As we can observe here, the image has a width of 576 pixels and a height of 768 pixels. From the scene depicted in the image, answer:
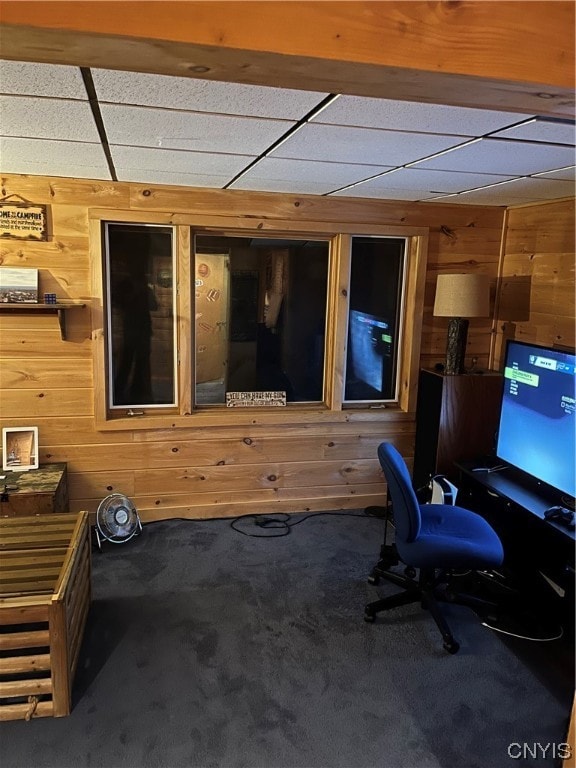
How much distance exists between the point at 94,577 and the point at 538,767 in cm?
230

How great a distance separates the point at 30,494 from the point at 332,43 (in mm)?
2827

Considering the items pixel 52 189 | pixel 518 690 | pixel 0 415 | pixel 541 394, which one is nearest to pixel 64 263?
pixel 52 189

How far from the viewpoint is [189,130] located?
1981mm

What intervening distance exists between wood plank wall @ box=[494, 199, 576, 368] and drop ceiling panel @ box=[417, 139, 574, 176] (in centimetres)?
89

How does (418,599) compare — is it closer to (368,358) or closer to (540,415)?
(540,415)

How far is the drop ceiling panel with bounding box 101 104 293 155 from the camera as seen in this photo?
1790 millimetres

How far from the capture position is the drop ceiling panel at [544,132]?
1.76 meters

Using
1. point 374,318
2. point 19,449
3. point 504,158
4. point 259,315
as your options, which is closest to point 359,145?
point 504,158

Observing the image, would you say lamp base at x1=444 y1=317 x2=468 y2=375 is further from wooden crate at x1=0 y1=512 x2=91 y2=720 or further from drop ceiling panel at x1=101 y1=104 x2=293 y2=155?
wooden crate at x1=0 y1=512 x2=91 y2=720

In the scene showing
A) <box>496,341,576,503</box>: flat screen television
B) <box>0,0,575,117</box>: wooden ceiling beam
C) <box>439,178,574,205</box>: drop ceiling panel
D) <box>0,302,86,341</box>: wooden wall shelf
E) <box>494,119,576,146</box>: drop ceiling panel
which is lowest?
<box>496,341,576,503</box>: flat screen television

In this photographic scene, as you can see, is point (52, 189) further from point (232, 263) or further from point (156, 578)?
point (156, 578)

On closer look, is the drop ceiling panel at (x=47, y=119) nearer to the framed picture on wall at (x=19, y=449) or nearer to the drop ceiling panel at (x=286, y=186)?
the drop ceiling panel at (x=286, y=186)

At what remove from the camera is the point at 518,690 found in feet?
7.75

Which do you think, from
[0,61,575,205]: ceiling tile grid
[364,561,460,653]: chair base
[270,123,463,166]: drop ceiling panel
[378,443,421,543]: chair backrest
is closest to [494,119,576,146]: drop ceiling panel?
[0,61,575,205]: ceiling tile grid
